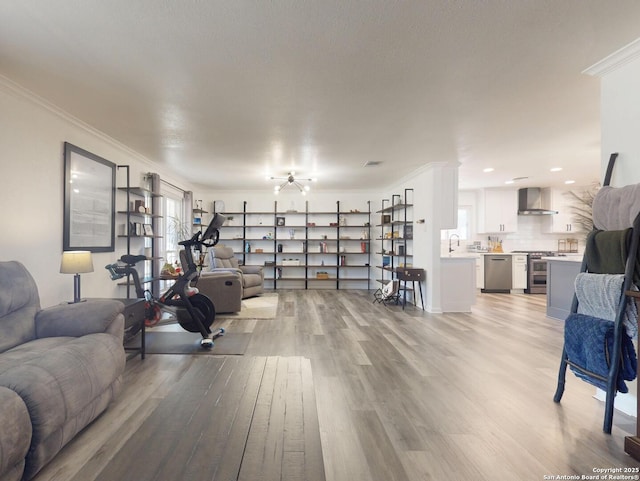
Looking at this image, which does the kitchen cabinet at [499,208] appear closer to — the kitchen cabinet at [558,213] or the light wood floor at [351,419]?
the kitchen cabinet at [558,213]

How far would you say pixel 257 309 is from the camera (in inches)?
208

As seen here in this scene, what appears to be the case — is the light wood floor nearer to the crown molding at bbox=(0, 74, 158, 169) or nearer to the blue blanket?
the blue blanket

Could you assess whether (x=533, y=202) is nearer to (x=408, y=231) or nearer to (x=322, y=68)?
(x=408, y=231)

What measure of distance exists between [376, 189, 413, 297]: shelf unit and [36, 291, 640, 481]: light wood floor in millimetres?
2866

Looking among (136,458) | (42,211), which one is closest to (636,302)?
(136,458)

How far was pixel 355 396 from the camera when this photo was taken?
2.29 metres

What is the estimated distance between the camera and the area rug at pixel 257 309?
4.79m

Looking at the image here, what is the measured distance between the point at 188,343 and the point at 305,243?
4.63m

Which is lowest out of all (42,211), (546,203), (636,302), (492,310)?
(492,310)

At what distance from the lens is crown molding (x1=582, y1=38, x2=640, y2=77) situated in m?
2.07

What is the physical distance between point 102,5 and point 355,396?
9.28 feet

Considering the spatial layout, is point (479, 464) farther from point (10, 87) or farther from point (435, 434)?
point (10, 87)

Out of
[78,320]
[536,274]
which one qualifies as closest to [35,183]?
[78,320]

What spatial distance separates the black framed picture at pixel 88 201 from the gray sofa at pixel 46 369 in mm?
1190
